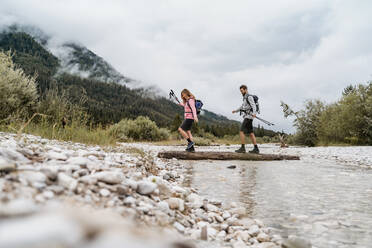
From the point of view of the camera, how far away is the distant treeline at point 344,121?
17.3 metres

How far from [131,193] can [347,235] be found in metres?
1.88

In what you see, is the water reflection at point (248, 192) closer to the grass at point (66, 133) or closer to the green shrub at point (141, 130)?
the grass at point (66, 133)

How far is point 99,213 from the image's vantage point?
81 centimetres

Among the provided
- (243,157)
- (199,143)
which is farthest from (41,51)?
(243,157)

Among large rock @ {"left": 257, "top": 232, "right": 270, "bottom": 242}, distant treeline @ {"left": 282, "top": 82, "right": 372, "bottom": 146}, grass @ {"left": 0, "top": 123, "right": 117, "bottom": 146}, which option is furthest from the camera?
distant treeline @ {"left": 282, "top": 82, "right": 372, "bottom": 146}

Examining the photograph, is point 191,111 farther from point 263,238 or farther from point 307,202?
point 263,238

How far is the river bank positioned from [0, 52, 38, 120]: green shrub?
768cm

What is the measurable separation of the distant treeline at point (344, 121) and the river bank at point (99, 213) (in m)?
17.3

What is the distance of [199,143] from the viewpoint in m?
23.6

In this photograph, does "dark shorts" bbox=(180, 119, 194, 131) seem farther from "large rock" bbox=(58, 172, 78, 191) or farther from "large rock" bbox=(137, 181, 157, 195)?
"large rock" bbox=(58, 172, 78, 191)

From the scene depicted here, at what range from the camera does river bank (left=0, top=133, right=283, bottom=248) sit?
2.06ft

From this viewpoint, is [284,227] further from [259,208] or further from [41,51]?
[41,51]

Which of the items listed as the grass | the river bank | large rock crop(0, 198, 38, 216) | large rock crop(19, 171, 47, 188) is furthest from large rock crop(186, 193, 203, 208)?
the grass

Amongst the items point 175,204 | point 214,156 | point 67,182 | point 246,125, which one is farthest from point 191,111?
point 67,182
